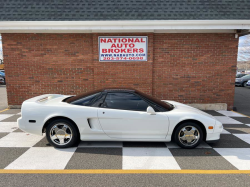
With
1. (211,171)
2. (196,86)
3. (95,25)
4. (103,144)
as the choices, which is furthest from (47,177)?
(196,86)

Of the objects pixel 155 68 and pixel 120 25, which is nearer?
pixel 120 25

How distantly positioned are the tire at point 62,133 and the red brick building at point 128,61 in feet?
11.8

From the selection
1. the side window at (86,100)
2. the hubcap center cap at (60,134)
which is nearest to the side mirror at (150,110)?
the side window at (86,100)

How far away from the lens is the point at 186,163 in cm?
340

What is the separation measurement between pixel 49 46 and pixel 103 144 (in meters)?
4.82

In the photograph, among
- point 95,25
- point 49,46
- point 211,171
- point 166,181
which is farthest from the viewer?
point 49,46

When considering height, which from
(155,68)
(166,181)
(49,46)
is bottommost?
(166,181)

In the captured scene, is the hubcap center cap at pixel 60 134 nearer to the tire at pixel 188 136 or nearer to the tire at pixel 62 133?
the tire at pixel 62 133

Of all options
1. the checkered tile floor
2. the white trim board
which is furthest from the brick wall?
the checkered tile floor

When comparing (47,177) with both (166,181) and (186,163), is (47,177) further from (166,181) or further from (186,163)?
(186,163)

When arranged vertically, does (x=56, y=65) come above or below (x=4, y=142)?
above

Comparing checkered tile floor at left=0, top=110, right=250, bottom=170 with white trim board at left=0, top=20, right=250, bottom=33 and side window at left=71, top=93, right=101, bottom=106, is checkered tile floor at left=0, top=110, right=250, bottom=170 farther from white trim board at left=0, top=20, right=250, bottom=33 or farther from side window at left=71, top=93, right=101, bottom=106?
white trim board at left=0, top=20, right=250, bottom=33

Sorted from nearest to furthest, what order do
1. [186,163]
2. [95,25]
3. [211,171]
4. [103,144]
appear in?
[211,171] → [186,163] → [103,144] → [95,25]

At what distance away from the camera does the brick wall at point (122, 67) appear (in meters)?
7.16
